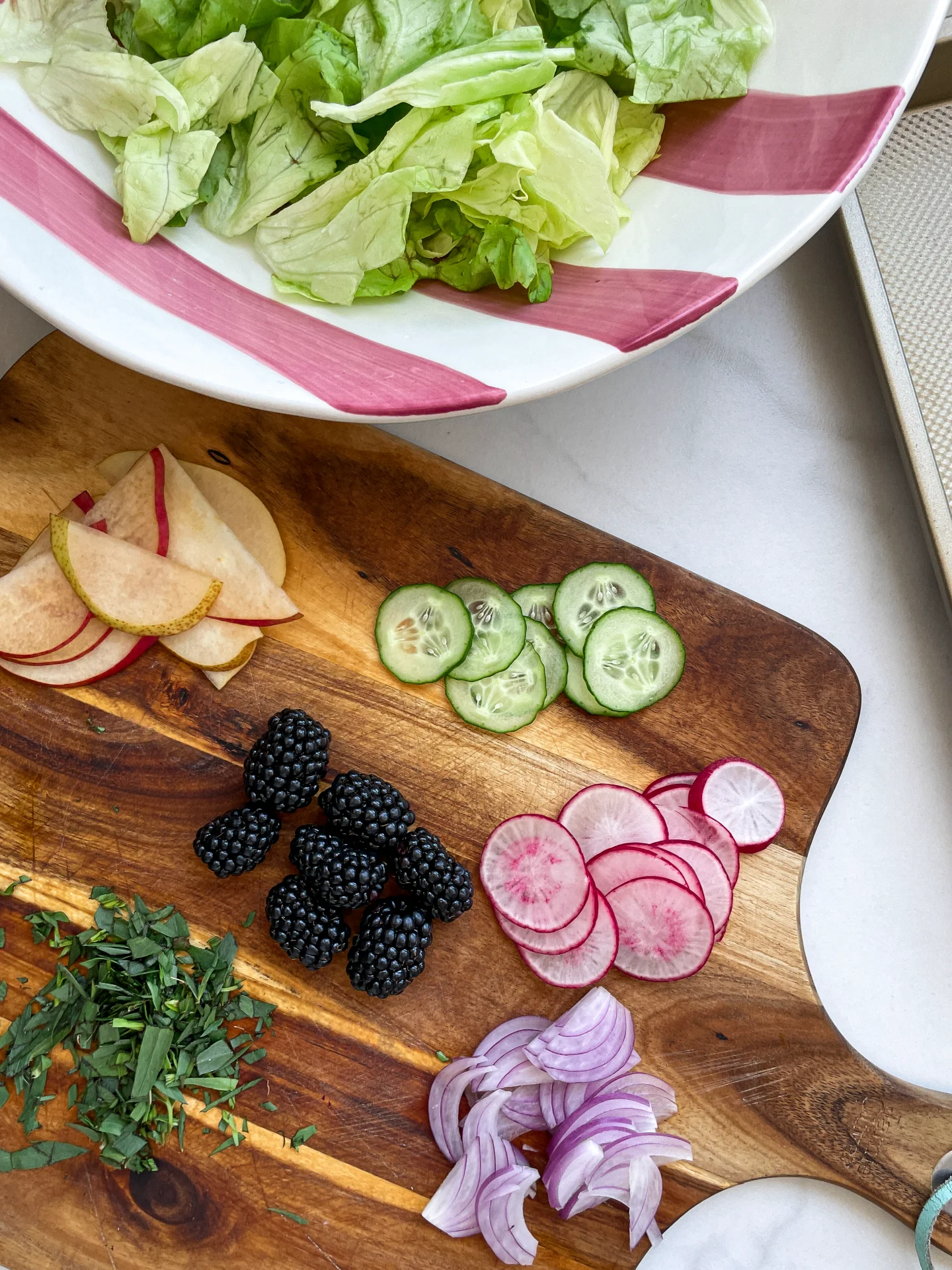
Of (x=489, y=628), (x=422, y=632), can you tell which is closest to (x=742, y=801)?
(x=489, y=628)

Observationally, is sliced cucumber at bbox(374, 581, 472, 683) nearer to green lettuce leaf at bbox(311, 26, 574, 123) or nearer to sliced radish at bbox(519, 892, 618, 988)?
sliced radish at bbox(519, 892, 618, 988)

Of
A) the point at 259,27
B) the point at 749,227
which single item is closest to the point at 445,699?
the point at 749,227

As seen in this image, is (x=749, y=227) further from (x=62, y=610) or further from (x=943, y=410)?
(x=62, y=610)

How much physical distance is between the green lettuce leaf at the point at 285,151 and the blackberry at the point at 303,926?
1133 mm

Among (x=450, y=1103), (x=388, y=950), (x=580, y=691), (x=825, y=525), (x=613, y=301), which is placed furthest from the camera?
(x=825, y=525)

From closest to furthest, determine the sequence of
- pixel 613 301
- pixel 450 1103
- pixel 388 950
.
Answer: pixel 613 301 < pixel 388 950 < pixel 450 1103

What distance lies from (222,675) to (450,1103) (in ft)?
3.01

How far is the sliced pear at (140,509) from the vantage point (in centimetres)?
→ 196

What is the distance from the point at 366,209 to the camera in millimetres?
1485

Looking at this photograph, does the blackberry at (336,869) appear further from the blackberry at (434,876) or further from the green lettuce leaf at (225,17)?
the green lettuce leaf at (225,17)

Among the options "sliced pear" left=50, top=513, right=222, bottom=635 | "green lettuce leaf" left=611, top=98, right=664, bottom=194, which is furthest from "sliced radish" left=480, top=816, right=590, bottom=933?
"green lettuce leaf" left=611, top=98, right=664, bottom=194

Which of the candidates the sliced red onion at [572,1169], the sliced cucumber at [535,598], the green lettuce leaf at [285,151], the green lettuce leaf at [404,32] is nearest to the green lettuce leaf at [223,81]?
the green lettuce leaf at [285,151]

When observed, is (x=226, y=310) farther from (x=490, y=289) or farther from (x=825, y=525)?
(x=825, y=525)

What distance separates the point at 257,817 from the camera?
1870 mm
